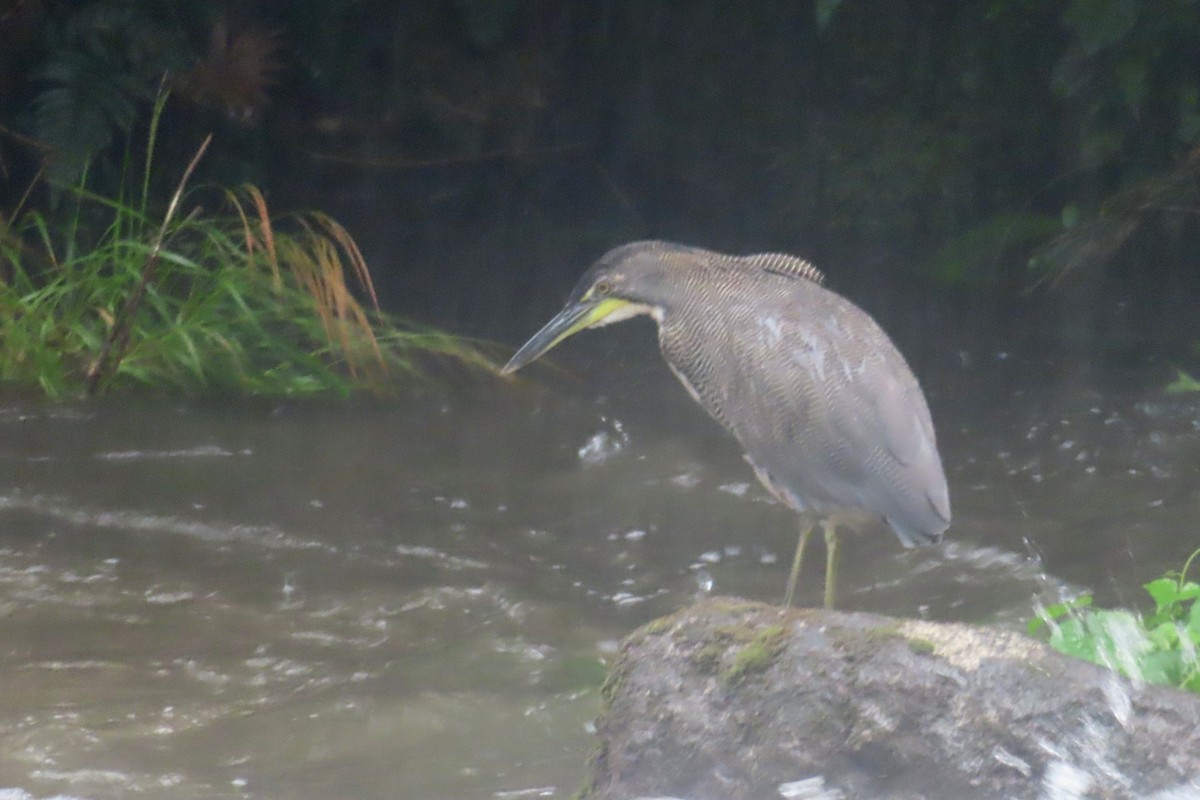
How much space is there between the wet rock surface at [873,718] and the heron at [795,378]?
758mm

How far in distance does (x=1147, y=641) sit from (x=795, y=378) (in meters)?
1.10

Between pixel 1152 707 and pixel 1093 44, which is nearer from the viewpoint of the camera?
pixel 1152 707

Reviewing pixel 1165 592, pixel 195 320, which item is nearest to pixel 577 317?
pixel 1165 592

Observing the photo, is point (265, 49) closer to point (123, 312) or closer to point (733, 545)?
point (123, 312)

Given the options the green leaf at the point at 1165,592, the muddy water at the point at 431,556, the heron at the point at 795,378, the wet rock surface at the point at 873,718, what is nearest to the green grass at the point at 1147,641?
the green leaf at the point at 1165,592

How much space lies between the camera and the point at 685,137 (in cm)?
862

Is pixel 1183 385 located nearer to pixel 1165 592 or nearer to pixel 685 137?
pixel 1165 592

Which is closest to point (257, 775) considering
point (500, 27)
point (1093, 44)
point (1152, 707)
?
point (1152, 707)

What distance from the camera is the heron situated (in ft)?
11.8

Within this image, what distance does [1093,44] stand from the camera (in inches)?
226

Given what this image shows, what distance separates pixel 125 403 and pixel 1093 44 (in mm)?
3903

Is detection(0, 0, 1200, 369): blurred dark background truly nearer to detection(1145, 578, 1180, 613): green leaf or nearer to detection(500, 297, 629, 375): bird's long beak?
detection(500, 297, 629, 375): bird's long beak

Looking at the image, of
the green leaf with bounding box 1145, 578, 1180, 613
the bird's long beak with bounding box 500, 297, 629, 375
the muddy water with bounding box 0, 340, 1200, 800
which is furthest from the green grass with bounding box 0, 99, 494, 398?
the green leaf with bounding box 1145, 578, 1180, 613

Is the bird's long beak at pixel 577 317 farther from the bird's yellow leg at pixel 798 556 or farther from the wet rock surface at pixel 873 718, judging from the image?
the wet rock surface at pixel 873 718
